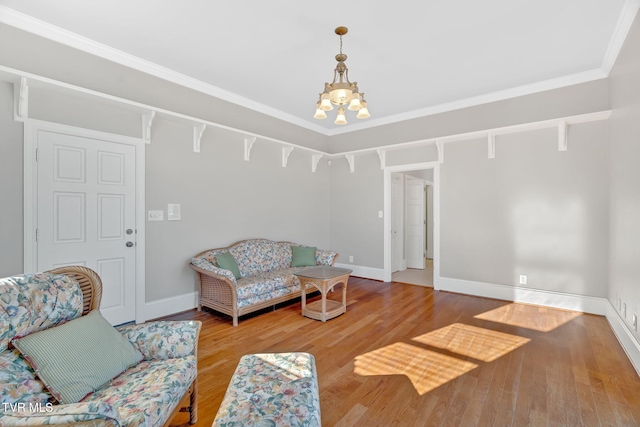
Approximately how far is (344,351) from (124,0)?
3.51 meters

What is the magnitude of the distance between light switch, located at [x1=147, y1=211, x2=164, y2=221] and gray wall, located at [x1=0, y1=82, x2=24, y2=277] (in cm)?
108

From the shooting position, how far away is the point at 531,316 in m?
3.59

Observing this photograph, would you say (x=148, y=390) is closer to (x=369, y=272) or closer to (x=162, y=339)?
(x=162, y=339)

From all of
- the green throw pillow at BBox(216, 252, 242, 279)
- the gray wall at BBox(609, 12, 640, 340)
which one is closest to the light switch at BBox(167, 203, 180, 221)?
the green throw pillow at BBox(216, 252, 242, 279)

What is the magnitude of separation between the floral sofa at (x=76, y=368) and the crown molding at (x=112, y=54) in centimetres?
242

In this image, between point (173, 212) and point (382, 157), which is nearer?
point (173, 212)

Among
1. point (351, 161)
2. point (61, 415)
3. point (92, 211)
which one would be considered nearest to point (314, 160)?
point (351, 161)

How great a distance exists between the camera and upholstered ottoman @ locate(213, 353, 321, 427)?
1.32m

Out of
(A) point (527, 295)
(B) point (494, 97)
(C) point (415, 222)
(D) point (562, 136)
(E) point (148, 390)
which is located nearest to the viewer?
(E) point (148, 390)

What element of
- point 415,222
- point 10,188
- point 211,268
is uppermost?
point 10,188

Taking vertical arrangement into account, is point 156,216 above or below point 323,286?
above

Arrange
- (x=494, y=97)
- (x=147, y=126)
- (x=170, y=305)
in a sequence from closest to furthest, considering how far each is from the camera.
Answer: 1. (x=147, y=126)
2. (x=170, y=305)
3. (x=494, y=97)

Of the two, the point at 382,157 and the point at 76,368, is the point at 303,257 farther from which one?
the point at 76,368

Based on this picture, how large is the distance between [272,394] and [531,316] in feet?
11.6
